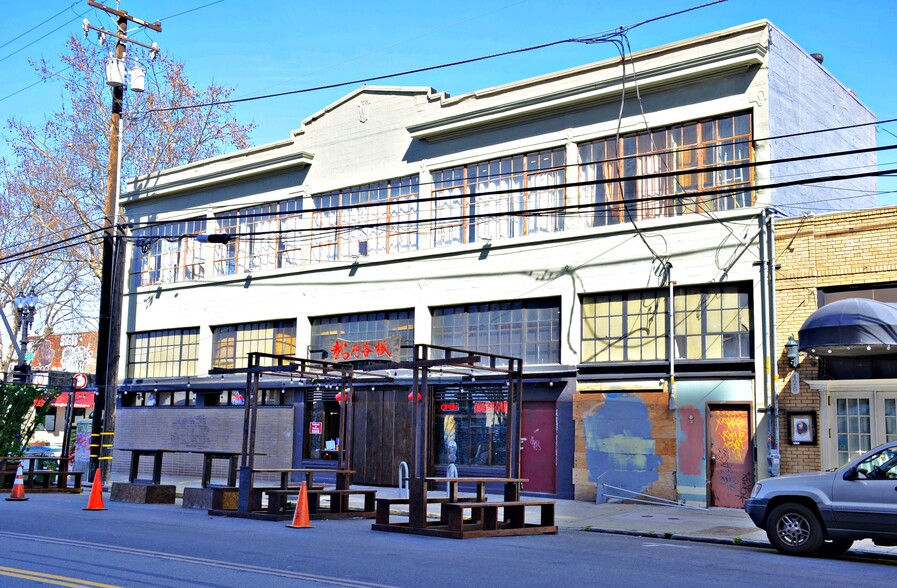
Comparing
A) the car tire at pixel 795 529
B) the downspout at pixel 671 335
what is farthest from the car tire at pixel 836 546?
the downspout at pixel 671 335

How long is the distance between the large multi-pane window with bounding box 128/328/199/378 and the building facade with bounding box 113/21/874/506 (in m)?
0.17

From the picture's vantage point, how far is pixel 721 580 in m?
11.0

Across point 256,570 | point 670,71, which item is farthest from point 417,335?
point 256,570

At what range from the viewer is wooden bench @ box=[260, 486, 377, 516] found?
711 inches

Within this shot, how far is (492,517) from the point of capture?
15688 millimetres

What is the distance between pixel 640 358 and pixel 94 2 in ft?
67.3

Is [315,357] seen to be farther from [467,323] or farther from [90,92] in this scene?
[90,92]

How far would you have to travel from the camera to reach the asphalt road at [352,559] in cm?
1030

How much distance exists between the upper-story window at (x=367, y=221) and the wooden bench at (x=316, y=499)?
386 inches

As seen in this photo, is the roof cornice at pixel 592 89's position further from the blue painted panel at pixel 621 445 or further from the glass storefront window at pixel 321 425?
the glass storefront window at pixel 321 425

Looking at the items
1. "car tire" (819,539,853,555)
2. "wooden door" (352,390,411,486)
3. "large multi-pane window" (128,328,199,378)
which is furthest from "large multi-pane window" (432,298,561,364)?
"large multi-pane window" (128,328,199,378)

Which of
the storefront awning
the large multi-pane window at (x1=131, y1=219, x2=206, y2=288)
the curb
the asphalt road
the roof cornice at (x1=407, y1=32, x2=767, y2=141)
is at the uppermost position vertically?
the roof cornice at (x1=407, y1=32, x2=767, y2=141)

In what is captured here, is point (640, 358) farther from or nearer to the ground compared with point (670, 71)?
nearer to the ground

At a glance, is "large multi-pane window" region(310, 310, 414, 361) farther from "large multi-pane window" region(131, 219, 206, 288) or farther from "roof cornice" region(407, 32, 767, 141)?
"large multi-pane window" region(131, 219, 206, 288)
